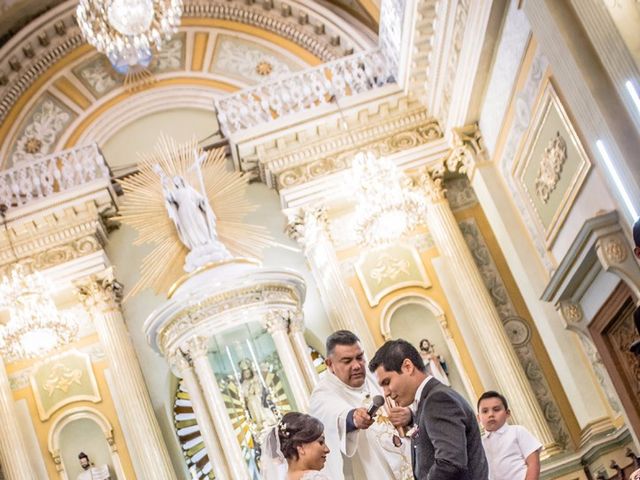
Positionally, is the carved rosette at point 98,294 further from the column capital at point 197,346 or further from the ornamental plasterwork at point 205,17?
the ornamental plasterwork at point 205,17

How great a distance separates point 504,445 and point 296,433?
182 cm

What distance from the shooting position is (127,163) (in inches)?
554

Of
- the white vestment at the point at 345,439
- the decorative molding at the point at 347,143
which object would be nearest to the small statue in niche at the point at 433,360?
the decorative molding at the point at 347,143

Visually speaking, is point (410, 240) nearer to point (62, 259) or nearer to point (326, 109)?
point (326, 109)

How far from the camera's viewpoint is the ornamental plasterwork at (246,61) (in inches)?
578

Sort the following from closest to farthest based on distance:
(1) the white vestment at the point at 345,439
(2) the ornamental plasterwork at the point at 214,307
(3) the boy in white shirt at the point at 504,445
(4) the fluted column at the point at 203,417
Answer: (1) the white vestment at the point at 345,439 < (3) the boy in white shirt at the point at 504,445 < (4) the fluted column at the point at 203,417 < (2) the ornamental plasterwork at the point at 214,307

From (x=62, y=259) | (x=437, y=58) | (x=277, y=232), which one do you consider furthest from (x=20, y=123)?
(x=437, y=58)

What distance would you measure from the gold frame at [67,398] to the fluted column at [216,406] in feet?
6.63

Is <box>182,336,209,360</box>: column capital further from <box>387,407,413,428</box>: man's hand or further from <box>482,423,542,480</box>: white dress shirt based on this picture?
<box>387,407,413,428</box>: man's hand

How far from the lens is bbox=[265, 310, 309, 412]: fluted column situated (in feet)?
33.8

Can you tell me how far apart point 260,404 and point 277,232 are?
10.9ft

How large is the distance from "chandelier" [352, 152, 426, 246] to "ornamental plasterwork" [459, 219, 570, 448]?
1124 mm

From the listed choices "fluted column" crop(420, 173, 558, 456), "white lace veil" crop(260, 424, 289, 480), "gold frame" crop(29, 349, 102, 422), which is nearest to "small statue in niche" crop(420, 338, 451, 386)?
"fluted column" crop(420, 173, 558, 456)

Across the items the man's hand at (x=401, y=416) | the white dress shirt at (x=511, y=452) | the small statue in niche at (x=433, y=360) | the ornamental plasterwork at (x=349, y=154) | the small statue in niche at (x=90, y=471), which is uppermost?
the ornamental plasterwork at (x=349, y=154)
